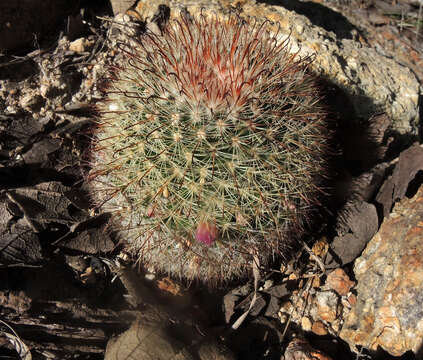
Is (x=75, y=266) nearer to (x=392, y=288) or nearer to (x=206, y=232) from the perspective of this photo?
(x=206, y=232)

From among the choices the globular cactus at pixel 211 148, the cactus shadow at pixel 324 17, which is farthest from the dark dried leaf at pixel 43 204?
the cactus shadow at pixel 324 17

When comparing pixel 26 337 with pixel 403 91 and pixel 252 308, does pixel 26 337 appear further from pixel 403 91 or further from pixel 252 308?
pixel 403 91

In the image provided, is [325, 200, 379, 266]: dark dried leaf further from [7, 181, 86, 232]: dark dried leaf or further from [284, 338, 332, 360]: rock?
[7, 181, 86, 232]: dark dried leaf

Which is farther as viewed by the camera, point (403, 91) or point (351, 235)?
point (403, 91)

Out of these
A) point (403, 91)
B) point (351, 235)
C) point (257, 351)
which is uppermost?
point (403, 91)

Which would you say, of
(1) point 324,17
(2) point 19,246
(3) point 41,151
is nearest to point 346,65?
(1) point 324,17

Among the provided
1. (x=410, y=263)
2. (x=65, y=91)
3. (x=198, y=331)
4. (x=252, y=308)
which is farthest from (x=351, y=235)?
(x=65, y=91)

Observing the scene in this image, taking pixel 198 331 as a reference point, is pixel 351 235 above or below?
above
